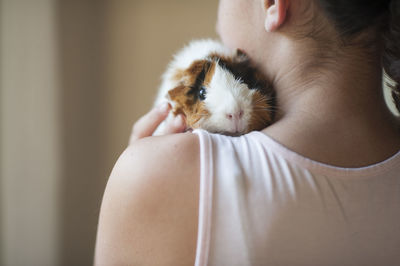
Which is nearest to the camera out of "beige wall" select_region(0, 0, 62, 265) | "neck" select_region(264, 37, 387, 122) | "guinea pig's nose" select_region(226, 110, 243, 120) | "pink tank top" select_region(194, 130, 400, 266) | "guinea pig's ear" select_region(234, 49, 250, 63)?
"pink tank top" select_region(194, 130, 400, 266)

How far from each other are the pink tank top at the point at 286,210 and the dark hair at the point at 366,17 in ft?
0.96

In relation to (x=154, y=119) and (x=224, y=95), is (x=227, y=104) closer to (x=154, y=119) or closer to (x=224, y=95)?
(x=224, y=95)

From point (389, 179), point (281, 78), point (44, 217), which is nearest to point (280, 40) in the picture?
point (281, 78)

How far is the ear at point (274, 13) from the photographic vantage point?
2.23ft

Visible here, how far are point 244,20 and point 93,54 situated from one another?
1.25 metres

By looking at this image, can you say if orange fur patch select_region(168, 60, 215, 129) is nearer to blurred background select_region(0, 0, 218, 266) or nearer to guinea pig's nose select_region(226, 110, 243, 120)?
guinea pig's nose select_region(226, 110, 243, 120)

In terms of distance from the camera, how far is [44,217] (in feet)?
5.57

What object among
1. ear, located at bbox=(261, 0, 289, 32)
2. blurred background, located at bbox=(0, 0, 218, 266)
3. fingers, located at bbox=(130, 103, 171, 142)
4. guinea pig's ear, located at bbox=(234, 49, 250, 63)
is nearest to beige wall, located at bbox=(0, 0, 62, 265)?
blurred background, located at bbox=(0, 0, 218, 266)

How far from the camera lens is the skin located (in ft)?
1.75

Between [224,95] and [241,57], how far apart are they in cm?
15

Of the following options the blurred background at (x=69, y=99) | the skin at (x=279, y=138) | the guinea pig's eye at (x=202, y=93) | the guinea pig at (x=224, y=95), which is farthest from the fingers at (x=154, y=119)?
the blurred background at (x=69, y=99)

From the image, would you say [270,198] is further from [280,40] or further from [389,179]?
[280,40]

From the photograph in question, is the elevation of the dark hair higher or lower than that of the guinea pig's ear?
higher

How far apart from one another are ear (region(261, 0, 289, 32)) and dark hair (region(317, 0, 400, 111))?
69 mm
